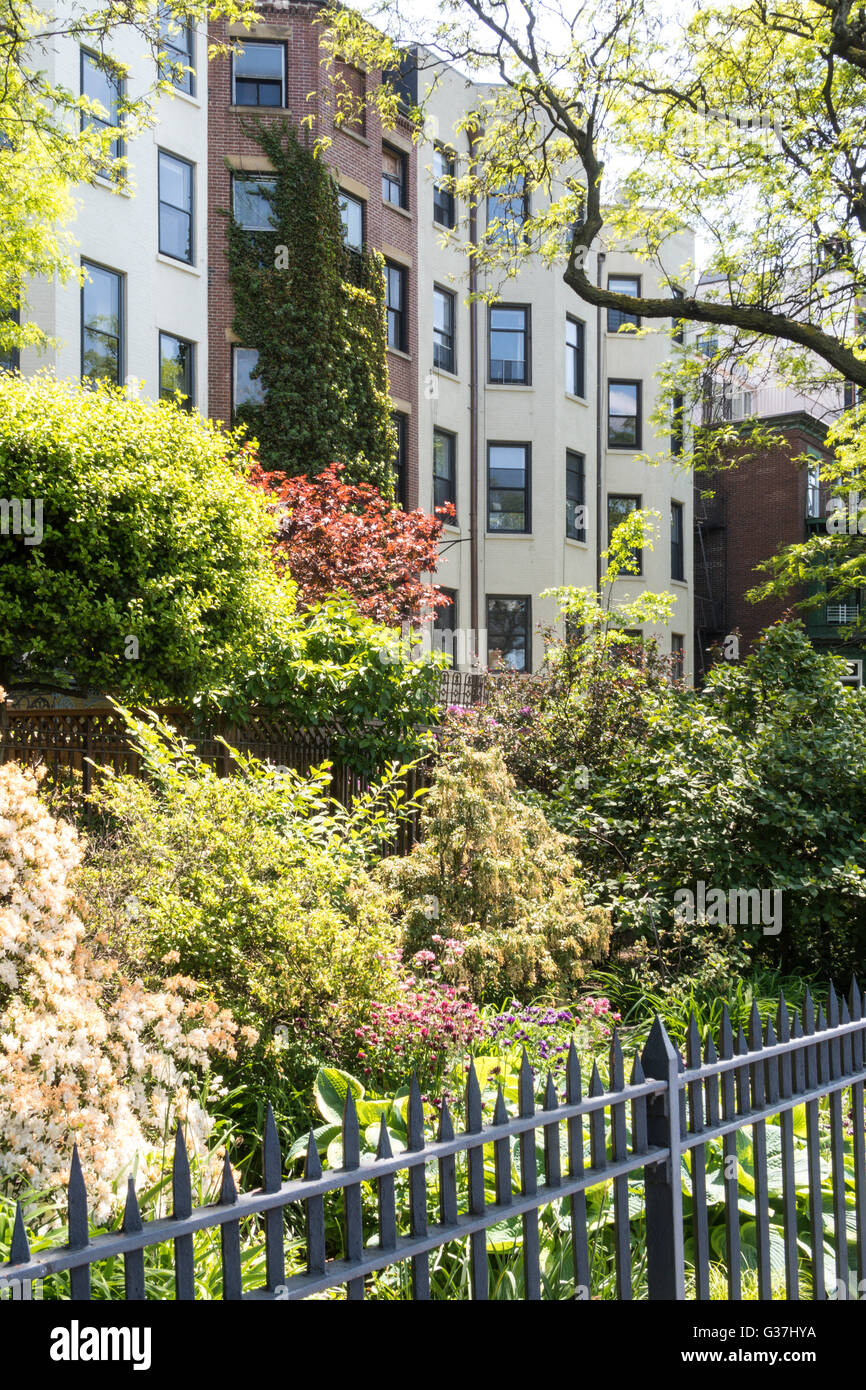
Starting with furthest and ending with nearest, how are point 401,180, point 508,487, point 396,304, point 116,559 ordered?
1. point 508,487
2. point 401,180
3. point 396,304
4. point 116,559

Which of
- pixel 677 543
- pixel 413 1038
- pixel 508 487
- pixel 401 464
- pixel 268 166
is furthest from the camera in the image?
pixel 677 543

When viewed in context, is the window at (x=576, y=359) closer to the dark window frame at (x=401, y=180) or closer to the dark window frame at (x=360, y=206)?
the dark window frame at (x=401, y=180)

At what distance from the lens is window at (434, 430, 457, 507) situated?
1053 inches

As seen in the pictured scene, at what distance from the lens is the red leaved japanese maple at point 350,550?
55.7 feet

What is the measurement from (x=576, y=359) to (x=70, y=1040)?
90.5 ft

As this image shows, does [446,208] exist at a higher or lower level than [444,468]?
higher

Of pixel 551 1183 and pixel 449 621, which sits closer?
pixel 551 1183

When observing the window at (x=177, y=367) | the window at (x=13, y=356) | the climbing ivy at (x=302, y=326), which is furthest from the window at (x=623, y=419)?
the window at (x=13, y=356)

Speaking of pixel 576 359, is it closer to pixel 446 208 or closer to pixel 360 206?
pixel 446 208

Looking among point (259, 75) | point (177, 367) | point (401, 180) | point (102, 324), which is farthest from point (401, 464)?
point (259, 75)

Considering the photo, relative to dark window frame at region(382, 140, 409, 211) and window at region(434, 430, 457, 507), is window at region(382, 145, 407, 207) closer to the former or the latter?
dark window frame at region(382, 140, 409, 211)

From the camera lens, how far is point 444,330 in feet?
88.0
